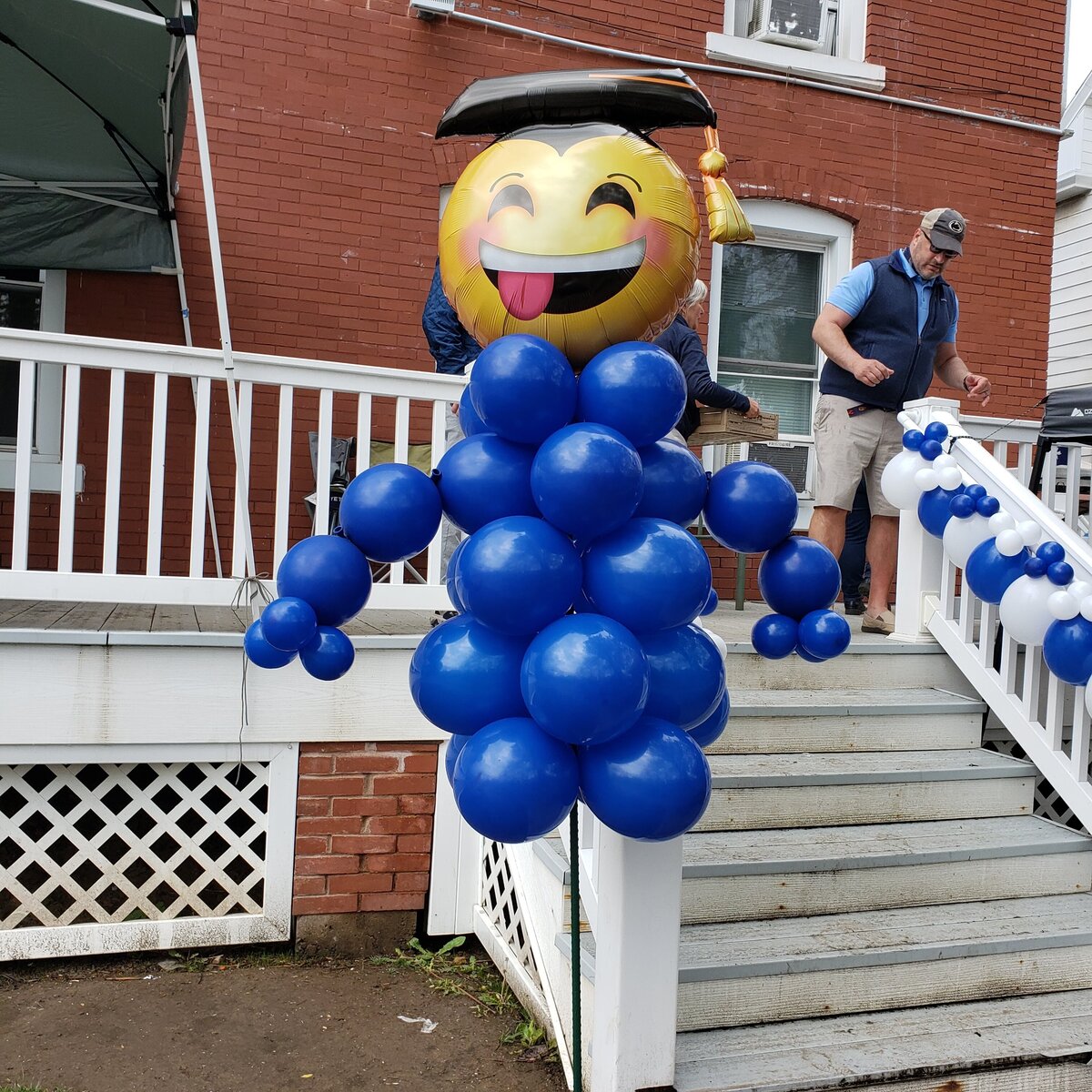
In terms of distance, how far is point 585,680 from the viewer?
1.66 m

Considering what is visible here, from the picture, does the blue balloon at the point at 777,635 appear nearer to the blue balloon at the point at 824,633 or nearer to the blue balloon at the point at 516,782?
the blue balloon at the point at 824,633

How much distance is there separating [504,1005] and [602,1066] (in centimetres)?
106

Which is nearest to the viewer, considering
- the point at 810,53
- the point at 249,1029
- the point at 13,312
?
the point at 249,1029

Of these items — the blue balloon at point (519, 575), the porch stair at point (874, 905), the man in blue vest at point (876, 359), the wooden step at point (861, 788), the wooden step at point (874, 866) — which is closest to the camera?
the blue balloon at point (519, 575)

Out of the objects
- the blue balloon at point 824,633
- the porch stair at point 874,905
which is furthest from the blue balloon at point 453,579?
the porch stair at point 874,905

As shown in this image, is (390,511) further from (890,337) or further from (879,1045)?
(890,337)

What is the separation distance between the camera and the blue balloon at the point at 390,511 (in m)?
1.96

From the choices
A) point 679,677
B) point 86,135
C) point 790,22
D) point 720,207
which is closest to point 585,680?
point 679,677

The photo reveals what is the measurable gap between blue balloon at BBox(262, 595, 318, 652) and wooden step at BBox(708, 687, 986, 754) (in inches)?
84.3

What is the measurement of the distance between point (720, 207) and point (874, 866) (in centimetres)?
220

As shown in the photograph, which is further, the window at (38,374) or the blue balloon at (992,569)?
the window at (38,374)

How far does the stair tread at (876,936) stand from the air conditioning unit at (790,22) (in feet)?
19.1

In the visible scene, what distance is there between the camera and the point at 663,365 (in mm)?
1949

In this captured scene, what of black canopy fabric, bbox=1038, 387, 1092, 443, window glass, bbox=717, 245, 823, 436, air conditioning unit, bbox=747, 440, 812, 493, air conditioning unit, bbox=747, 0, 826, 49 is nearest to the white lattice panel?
black canopy fabric, bbox=1038, 387, 1092, 443
